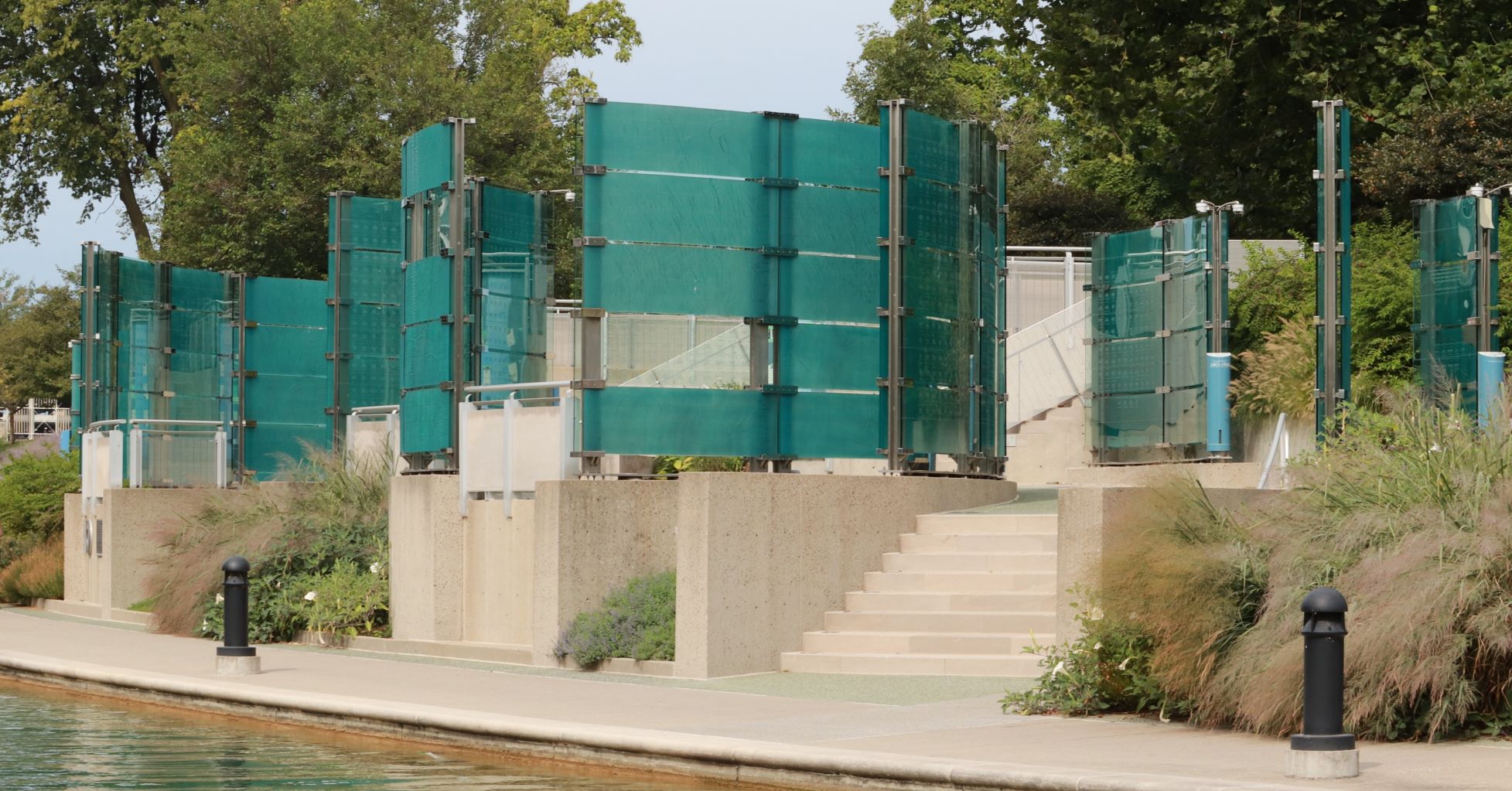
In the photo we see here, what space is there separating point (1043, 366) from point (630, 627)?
1433 cm

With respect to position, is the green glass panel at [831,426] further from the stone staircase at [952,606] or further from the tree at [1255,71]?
the tree at [1255,71]

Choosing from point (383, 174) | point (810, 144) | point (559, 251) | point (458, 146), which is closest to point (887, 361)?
point (810, 144)

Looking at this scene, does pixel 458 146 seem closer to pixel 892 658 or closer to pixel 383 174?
pixel 892 658

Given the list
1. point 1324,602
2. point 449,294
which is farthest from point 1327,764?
point 449,294

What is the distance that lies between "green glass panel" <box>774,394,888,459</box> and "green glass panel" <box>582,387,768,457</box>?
42 centimetres

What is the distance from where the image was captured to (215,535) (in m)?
20.9

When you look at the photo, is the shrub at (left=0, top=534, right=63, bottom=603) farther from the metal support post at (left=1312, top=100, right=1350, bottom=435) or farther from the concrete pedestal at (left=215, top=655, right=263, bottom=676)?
the metal support post at (left=1312, top=100, right=1350, bottom=435)

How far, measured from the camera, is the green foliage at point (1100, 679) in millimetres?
12062

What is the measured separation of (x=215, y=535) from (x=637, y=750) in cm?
1132

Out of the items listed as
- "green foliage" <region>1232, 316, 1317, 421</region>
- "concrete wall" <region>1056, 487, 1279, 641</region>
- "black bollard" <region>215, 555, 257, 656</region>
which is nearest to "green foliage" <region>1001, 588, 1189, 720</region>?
"concrete wall" <region>1056, 487, 1279, 641</region>

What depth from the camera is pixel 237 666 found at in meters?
16.0

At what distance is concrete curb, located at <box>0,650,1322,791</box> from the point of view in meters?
9.10

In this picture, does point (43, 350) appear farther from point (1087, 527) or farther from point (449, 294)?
point (1087, 527)

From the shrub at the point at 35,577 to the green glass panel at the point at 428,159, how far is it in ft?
35.3
